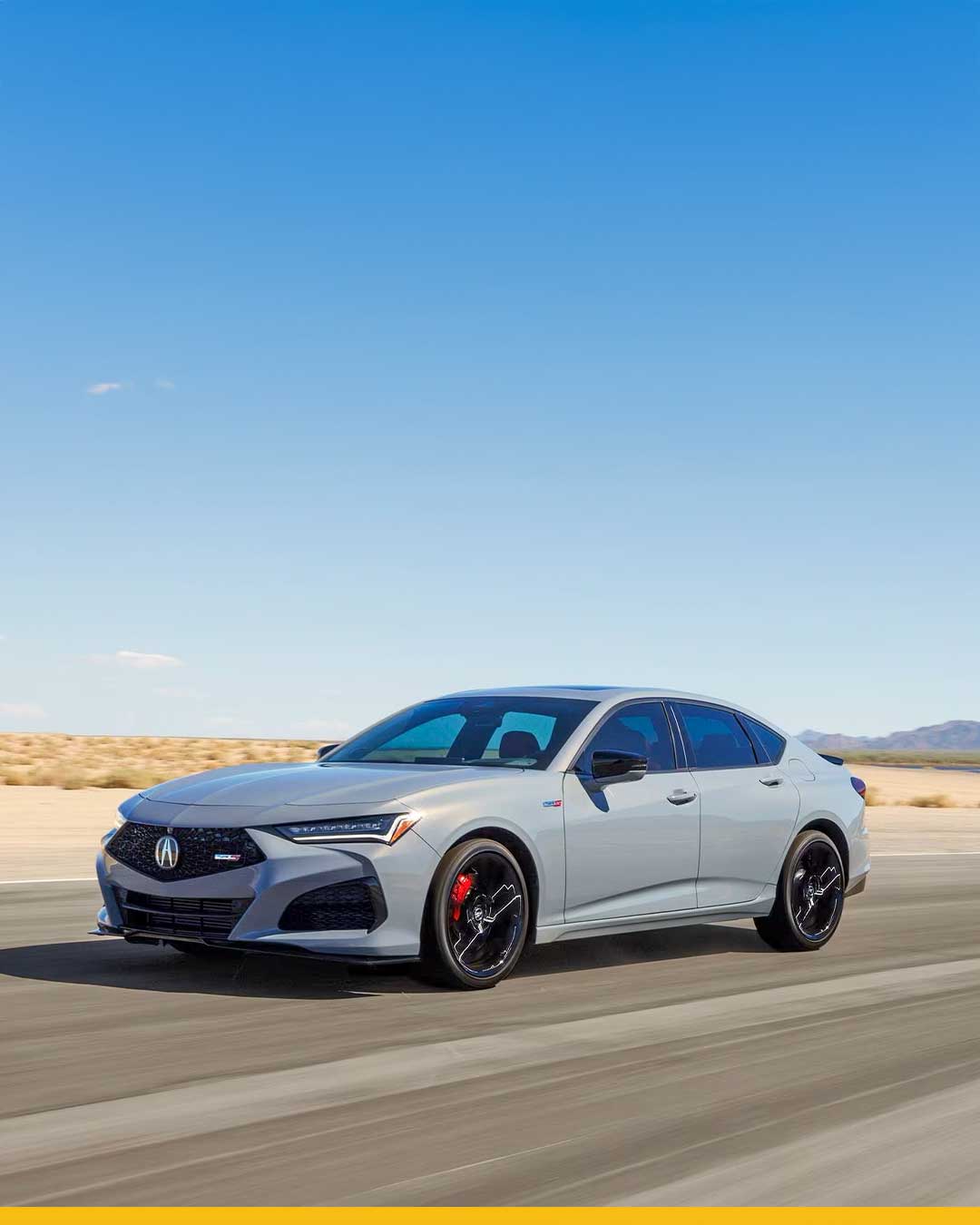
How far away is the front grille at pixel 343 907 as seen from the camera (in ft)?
25.4

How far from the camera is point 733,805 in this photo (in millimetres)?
9891

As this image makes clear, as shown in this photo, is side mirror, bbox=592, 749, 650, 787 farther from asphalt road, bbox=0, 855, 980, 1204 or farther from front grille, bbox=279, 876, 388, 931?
front grille, bbox=279, 876, 388, 931

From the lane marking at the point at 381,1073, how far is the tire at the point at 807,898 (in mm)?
1333

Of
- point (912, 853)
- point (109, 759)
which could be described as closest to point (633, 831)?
point (912, 853)

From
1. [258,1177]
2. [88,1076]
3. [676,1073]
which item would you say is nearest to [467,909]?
[676,1073]

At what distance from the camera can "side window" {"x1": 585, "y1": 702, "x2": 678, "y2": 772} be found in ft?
31.0

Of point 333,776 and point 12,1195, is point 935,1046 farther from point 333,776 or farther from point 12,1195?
point 12,1195

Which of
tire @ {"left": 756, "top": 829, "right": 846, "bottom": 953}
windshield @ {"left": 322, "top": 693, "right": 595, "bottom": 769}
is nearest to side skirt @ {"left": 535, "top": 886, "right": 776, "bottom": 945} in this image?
tire @ {"left": 756, "top": 829, "right": 846, "bottom": 953}

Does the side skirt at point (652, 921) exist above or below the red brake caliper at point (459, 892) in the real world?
below

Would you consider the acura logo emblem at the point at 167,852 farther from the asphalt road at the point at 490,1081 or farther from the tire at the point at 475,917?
the tire at the point at 475,917

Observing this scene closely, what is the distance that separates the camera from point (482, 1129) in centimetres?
536

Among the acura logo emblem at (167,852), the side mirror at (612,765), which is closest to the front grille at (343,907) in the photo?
the acura logo emblem at (167,852)

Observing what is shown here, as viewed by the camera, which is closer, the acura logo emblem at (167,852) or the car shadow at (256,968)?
the acura logo emblem at (167,852)

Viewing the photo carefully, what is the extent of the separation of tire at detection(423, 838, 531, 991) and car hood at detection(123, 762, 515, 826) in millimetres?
415
